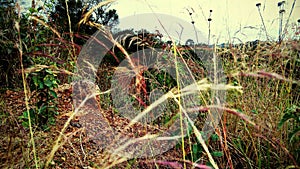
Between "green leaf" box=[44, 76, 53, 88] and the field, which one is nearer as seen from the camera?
the field

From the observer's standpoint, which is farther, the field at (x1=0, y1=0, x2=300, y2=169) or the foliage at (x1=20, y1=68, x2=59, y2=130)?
the foliage at (x1=20, y1=68, x2=59, y2=130)

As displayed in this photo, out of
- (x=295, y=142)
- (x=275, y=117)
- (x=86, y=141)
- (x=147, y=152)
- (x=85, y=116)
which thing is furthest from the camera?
(x=85, y=116)

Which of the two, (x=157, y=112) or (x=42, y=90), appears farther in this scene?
(x=157, y=112)

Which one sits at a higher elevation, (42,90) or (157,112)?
(42,90)

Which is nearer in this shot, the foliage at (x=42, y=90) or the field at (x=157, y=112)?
the field at (x=157, y=112)

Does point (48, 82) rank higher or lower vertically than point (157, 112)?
higher

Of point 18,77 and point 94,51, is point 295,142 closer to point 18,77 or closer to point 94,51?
point 18,77

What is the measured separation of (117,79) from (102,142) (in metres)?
1.02

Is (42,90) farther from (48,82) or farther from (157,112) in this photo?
(157,112)

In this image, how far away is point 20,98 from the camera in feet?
7.25

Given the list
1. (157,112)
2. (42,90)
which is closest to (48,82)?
(42,90)

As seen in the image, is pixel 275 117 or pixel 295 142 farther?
pixel 275 117

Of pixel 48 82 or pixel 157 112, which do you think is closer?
pixel 48 82

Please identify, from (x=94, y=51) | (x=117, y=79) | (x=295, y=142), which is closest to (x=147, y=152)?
(x=295, y=142)
